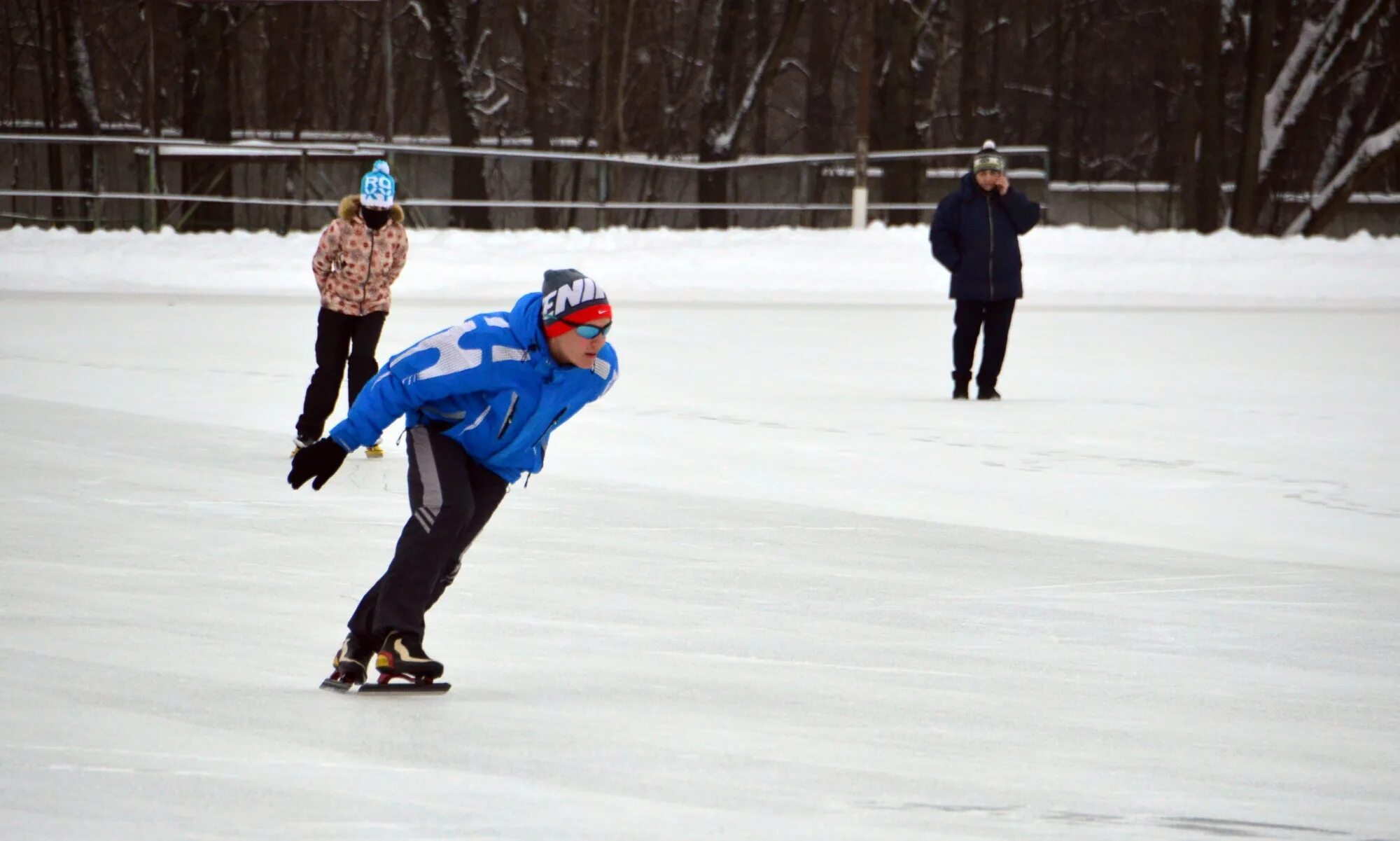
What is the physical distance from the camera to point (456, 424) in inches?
155

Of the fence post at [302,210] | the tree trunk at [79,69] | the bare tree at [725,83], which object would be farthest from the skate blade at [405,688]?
the tree trunk at [79,69]

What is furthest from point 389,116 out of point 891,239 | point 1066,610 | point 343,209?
point 1066,610

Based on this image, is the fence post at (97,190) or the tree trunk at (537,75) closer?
the fence post at (97,190)

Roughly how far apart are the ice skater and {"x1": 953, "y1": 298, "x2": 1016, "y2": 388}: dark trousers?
697 centimetres

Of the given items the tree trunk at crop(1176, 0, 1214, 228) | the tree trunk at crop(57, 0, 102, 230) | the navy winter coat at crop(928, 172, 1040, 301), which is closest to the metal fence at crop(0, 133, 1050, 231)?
the tree trunk at crop(57, 0, 102, 230)

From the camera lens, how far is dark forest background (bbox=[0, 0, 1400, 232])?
88.9 feet

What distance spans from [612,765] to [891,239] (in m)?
17.0

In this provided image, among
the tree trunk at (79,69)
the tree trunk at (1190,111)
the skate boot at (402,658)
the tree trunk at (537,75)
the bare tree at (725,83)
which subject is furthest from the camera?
the tree trunk at (537,75)

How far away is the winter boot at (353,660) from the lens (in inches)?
161

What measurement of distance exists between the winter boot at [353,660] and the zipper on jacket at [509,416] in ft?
2.06

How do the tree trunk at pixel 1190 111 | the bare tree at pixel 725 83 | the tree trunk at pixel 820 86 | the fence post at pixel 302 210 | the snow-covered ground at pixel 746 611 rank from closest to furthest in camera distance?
the snow-covered ground at pixel 746 611
the fence post at pixel 302 210
the tree trunk at pixel 1190 111
the bare tree at pixel 725 83
the tree trunk at pixel 820 86

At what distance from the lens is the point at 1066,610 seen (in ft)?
17.5

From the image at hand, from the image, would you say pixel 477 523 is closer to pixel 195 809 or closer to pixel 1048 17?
pixel 195 809

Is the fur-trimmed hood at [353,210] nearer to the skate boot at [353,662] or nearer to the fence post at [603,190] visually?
the skate boot at [353,662]
